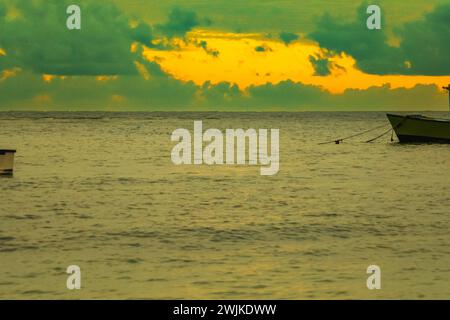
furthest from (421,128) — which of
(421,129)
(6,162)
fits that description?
(6,162)

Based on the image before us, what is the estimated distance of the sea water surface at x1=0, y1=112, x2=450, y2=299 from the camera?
16.9m

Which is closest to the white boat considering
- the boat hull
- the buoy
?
the boat hull

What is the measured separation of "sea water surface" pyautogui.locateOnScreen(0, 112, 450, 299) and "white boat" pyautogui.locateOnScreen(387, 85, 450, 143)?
15.8 metres

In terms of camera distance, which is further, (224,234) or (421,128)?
(421,128)

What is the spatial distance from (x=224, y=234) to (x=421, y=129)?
138 ft

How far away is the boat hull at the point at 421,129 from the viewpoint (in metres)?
61.8

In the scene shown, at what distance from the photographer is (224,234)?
931 inches

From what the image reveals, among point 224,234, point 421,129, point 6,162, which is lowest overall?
Answer: point 224,234

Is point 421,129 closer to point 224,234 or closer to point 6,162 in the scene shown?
→ point 6,162
